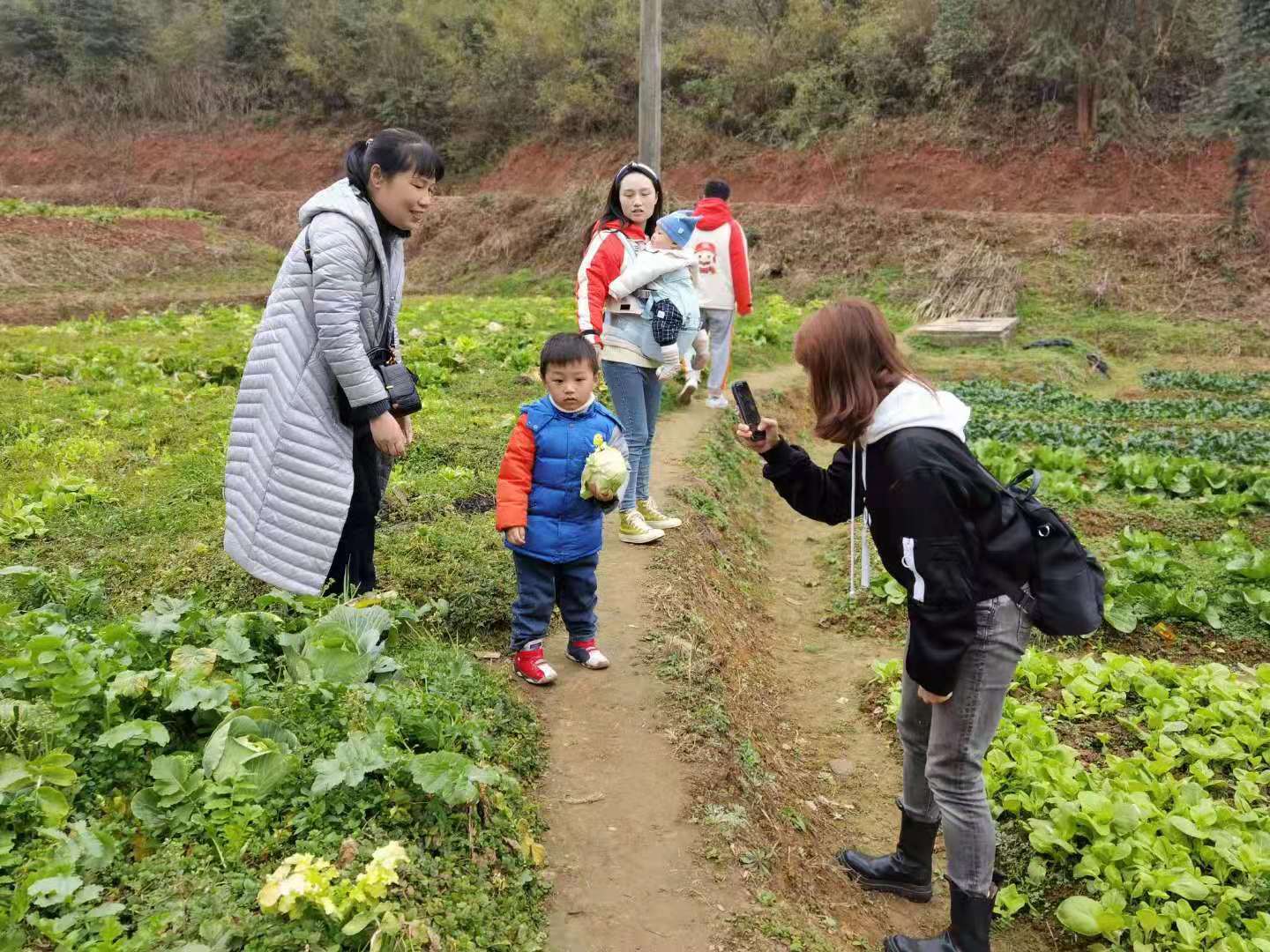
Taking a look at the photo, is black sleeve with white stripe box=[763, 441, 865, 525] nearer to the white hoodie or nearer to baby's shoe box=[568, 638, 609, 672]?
the white hoodie

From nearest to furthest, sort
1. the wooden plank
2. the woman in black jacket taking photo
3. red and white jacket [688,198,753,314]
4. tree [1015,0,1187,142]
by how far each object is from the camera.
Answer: the woman in black jacket taking photo, red and white jacket [688,198,753,314], the wooden plank, tree [1015,0,1187,142]

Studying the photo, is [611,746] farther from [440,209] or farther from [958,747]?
[440,209]

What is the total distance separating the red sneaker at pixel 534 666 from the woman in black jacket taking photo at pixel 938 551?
5.49ft

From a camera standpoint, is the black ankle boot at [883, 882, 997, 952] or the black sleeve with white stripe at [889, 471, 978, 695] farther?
the black ankle boot at [883, 882, 997, 952]

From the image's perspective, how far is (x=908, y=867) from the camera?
378 cm

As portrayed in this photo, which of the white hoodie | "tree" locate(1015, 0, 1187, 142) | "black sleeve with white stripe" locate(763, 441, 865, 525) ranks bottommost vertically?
"black sleeve with white stripe" locate(763, 441, 865, 525)

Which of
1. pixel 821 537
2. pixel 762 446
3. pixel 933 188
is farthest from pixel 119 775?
pixel 933 188

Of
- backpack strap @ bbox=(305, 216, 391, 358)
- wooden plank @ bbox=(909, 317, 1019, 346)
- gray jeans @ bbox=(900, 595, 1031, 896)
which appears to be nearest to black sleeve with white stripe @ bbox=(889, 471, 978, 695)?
gray jeans @ bbox=(900, 595, 1031, 896)

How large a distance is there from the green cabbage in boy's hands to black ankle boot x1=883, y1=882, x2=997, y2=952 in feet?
6.56

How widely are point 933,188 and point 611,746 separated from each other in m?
26.6

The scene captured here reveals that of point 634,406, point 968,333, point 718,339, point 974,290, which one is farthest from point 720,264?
point 974,290

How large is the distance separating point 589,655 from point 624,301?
2.19 m

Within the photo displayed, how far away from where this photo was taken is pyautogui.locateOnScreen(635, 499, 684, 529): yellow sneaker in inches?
Result: 257

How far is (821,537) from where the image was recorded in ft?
28.2
